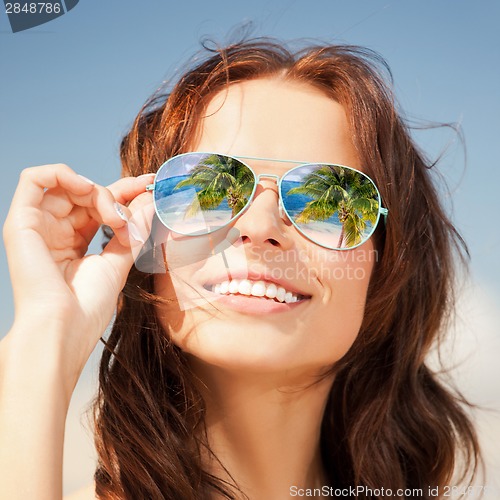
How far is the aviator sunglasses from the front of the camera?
101 inches

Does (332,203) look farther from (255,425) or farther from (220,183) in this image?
(255,425)

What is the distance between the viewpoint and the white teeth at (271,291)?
2512mm

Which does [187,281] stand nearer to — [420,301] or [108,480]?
[108,480]

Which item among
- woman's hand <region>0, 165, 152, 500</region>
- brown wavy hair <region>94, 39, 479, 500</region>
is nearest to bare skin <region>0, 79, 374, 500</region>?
woman's hand <region>0, 165, 152, 500</region>

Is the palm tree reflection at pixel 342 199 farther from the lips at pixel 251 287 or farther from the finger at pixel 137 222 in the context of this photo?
the finger at pixel 137 222

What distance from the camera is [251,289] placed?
250 centimetres

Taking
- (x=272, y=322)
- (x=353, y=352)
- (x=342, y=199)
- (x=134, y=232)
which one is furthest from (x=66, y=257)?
(x=353, y=352)

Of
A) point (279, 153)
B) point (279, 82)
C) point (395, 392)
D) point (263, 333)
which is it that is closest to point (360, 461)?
point (395, 392)

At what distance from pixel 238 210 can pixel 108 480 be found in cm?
116

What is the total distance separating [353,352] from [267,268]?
0.98 meters

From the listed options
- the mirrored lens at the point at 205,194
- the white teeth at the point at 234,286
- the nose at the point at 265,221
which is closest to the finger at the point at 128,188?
the mirrored lens at the point at 205,194

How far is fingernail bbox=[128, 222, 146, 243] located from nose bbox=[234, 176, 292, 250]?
1.17 ft

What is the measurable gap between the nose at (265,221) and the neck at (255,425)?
567mm

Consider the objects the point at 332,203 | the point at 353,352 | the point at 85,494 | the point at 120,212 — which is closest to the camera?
the point at 120,212
